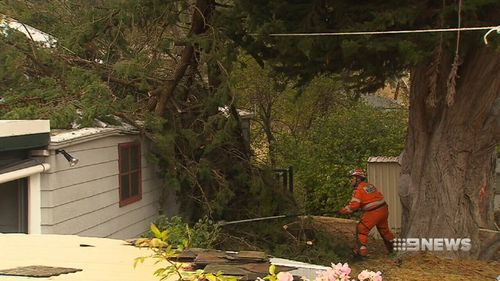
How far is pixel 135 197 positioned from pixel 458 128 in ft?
16.0

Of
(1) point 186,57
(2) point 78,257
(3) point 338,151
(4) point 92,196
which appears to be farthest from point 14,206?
(3) point 338,151

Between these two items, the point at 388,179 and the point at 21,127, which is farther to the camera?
the point at 388,179

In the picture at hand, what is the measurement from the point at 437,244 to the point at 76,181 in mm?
5514

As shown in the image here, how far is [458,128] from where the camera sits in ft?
31.3

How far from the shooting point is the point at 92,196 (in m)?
8.20

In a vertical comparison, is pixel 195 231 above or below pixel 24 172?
below

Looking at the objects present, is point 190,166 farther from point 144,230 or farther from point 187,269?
point 187,269

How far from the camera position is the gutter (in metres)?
5.92

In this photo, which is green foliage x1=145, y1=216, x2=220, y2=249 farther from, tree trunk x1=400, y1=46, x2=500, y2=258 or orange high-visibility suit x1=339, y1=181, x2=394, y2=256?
tree trunk x1=400, y1=46, x2=500, y2=258

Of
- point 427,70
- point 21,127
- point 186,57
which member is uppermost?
point 186,57

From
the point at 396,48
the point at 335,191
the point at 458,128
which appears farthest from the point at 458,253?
the point at 335,191

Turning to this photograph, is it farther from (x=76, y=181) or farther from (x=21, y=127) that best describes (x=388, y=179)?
(x=21, y=127)

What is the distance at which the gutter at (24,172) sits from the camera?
19.4ft

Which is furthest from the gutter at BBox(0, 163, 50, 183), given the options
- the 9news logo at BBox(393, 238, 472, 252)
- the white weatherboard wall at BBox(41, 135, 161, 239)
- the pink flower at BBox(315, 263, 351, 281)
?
the 9news logo at BBox(393, 238, 472, 252)
